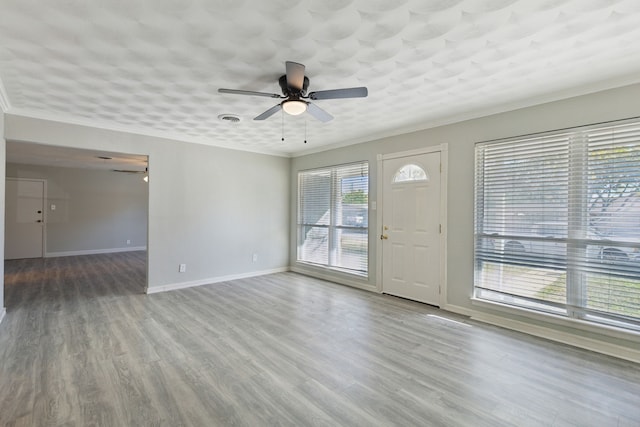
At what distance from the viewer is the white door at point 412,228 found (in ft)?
13.6

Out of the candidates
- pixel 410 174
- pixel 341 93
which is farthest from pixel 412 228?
pixel 341 93

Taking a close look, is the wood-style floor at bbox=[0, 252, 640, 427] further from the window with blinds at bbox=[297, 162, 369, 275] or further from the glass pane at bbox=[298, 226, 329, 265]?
the glass pane at bbox=[298, 226, 329, 265]

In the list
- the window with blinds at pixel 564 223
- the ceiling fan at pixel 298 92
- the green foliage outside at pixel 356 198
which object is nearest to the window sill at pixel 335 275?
the green foliage outside at pixel 356 198

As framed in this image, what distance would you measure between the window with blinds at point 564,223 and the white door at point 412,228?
1.84ft

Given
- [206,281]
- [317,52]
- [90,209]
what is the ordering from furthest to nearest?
1. [90,209]
2. [206,281]
3. [317,52]

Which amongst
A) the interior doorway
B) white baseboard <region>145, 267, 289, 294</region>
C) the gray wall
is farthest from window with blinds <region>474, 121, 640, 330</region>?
the gray wall

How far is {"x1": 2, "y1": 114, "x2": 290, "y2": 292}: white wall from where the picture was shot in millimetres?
4309

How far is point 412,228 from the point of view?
4395 millimetres

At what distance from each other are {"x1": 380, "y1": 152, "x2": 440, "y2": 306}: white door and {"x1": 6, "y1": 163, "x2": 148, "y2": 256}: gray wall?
620cm

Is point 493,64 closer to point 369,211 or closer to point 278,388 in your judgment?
point 369,211

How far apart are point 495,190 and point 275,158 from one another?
4.08m

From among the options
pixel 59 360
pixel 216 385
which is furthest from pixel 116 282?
pixel 216 385

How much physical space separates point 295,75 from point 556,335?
11.7ft

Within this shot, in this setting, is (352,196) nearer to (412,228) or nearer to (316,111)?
(412,228)
